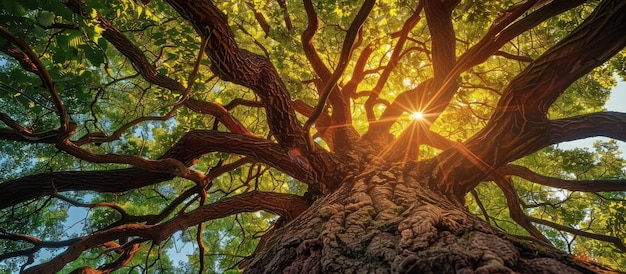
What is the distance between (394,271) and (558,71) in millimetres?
2059

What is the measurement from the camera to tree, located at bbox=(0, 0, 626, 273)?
180cm

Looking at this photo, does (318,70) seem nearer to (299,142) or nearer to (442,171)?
(299,142)

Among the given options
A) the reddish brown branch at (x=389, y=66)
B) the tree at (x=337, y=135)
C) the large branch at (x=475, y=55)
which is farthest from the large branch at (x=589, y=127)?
the reddish brown branch at (x=389, y=66)

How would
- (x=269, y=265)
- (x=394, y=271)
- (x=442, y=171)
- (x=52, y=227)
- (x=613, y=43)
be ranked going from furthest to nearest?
(x=52, y=227), (x=442, y=171), (x=613, y=43), (x=269, y=265), (x=394, y=271)

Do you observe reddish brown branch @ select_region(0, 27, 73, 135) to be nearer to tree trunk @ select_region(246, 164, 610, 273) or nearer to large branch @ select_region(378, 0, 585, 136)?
tree trunk @ select_region(246, 164, 610, 273)

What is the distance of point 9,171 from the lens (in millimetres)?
5973

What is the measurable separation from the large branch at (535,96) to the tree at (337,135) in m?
0.01

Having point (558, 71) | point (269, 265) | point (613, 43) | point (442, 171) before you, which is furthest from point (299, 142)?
point (613, 43)

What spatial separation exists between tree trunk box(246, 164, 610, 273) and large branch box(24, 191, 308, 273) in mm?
1994

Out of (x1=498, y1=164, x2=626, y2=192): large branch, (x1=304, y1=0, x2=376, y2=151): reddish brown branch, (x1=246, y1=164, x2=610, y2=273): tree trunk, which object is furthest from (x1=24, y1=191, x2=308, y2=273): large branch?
(x1=498, y1=164, x2=626, y2=192): large branch

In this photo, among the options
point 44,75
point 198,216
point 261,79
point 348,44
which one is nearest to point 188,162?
point 198,216

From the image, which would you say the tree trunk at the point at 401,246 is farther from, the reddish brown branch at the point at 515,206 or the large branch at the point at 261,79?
the reddish brown branch at the point at 515,206

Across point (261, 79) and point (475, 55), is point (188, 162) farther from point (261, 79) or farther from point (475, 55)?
point (475, 55)

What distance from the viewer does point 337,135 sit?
5.10 meters
